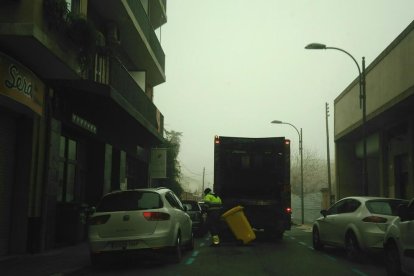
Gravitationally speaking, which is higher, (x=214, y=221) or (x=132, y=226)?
(x=132, y=226)

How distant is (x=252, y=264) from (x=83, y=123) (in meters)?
7.80

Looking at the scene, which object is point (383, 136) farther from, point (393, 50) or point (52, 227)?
Answer: point (52, 227)

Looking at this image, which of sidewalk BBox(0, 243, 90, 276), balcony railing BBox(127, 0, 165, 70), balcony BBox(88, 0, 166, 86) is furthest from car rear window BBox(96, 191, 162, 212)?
balcony railing BBox(127, 0, 165, 70)

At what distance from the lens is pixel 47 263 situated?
11516 millimetres

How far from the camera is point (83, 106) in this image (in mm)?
16766

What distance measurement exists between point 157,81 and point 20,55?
58.8ft

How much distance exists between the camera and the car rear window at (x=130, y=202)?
11.3 m

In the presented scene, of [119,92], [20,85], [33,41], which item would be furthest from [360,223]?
[119,92]

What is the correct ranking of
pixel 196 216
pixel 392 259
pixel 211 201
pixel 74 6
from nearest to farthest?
pixel 392 259, pixel 74 6, pixel 211 201, pixel 196 216

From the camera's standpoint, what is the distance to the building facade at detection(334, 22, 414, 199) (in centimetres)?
1964

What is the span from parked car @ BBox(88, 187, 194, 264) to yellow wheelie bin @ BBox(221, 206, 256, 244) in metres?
4.35

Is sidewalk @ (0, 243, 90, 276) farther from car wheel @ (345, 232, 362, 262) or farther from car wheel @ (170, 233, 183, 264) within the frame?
car wheel @ (345, 232, 362, 262)

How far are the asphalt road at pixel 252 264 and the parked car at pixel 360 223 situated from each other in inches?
15.2

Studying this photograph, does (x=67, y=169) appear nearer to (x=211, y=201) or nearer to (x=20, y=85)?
(x=211, y=201)
